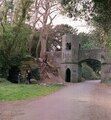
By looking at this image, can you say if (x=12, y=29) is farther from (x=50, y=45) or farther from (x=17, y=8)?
(x=50, y=45)

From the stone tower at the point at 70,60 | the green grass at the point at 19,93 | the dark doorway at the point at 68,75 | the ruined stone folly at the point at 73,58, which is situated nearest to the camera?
the green grass at the point at 19,93

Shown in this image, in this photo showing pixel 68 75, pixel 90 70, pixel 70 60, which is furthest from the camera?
pixel 90 70

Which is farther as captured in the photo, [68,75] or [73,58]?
[68,75]

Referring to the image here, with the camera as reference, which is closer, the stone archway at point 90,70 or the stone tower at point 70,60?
the stone tower at point 70,60

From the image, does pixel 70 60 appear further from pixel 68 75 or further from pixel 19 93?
pixel 19 93

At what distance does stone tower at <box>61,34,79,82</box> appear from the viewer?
57.7 metres

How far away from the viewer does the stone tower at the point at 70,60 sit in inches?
2272

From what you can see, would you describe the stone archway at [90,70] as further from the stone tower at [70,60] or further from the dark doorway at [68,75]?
the dark doorway at [68,75]

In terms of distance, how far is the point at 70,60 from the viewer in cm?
5825

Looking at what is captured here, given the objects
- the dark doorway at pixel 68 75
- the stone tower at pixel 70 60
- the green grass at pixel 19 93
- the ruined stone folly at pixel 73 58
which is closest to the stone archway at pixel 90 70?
the ruined stone folly at pixel 73 58

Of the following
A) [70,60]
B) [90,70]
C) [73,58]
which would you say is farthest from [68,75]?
[90,70]

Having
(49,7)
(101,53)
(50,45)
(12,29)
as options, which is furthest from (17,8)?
(50,45)

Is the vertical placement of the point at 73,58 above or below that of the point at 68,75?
above

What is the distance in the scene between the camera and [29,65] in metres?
43.5
